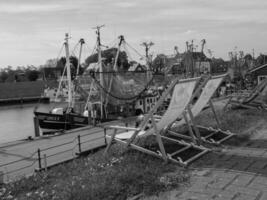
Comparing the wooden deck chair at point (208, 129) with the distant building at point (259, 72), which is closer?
the wooden deck chair at point (208, 129)

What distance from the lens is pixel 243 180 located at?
4.39 meters

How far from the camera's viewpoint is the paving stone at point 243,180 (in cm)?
426

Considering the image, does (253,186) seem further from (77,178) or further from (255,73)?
(255,73)

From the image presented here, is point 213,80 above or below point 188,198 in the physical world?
above

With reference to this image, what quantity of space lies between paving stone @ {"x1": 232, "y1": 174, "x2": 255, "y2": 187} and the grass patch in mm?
657

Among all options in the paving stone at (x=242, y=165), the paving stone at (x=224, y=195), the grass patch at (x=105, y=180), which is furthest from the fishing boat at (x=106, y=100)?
the paving stone at (x=224, y=195)

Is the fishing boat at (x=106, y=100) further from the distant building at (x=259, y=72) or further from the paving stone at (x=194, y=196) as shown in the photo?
the distant building at (x=259, y=72)

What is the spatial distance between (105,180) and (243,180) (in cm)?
183

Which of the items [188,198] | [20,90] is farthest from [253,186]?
[20,90]

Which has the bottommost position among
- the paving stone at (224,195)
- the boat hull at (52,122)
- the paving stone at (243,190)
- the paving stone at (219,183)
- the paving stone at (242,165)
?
the boat hull at (52,122)

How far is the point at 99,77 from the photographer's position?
82.1 ft

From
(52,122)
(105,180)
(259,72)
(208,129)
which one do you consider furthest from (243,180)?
(259,72)

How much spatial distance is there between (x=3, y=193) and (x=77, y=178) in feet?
3.63

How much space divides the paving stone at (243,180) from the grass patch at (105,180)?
2.16ft
